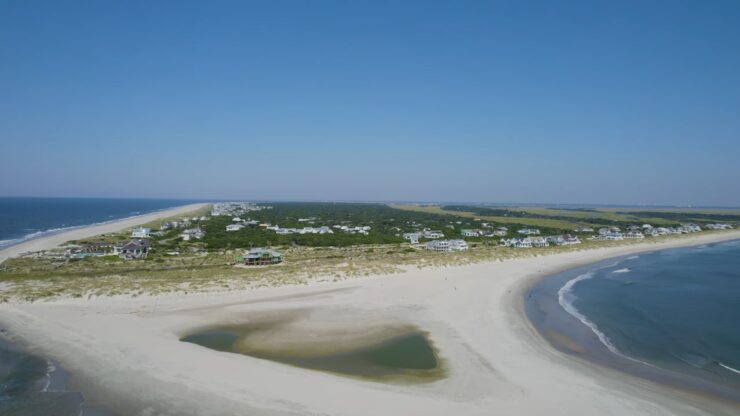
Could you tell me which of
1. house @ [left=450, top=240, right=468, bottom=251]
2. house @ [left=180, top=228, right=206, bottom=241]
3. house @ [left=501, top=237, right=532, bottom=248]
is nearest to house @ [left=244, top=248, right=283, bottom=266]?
house @ [left=450, top=240, right=468, bottom=251]

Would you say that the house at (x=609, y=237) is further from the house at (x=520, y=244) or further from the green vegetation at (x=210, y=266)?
the house at (x=520, y=244)

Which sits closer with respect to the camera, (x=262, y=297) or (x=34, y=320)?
(x=34, y=320)

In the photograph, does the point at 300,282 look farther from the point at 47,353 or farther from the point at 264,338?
the point at 47,353

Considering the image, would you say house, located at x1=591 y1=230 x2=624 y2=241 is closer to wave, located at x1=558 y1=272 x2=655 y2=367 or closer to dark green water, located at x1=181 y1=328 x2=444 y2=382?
wave, located at x1=558 y1=272 x2=655 y2=367

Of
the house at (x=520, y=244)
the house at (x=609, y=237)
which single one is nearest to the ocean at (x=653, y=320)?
the house at (x=520, y=244)

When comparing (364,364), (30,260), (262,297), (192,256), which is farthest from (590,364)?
(30,260)

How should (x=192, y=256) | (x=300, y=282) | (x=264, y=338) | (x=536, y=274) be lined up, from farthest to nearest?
(x=192, y=256)
(x=536, y=274)
(x=300, y=282)
(x=264, y=338)

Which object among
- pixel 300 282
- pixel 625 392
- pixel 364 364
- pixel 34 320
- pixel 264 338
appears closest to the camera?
pixel 625 392
